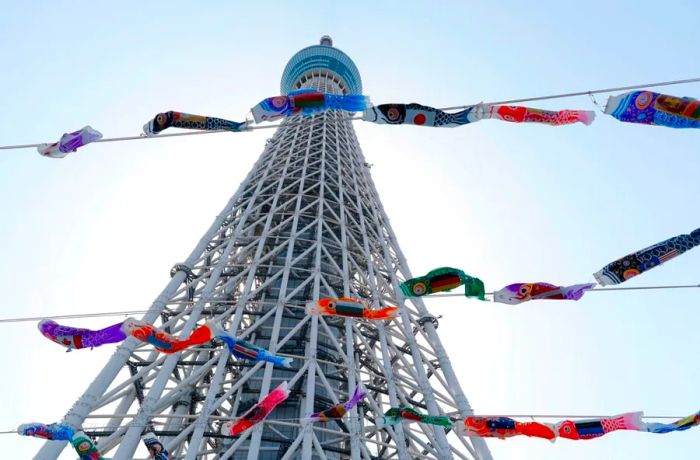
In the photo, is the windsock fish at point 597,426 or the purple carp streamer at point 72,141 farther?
the purple carp streamer at point 72,141

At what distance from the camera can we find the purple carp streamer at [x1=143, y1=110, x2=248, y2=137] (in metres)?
17.5

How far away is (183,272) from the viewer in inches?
973

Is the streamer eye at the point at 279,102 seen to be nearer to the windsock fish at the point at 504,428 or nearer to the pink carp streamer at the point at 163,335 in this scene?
the pink carp streamer at the point at 163,335

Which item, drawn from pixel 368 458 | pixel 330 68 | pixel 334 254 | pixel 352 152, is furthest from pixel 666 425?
pixel 330 68

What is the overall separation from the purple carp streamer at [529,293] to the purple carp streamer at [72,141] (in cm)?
1419

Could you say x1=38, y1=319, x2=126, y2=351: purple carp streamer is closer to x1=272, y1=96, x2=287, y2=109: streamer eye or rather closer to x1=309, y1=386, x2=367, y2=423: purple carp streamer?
x1=309, y1=386, x2=367, y2=423: purple carp streamer

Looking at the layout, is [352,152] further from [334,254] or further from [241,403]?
[241,403]

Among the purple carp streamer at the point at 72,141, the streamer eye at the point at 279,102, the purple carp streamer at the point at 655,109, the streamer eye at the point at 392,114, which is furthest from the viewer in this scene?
the purple carp streamer at the point at 72,141

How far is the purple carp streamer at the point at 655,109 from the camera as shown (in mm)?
13203

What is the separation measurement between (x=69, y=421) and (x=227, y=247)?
39.5ft

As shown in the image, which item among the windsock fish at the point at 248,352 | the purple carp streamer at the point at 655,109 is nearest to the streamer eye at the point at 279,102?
the windsock fish at the point at 248,352

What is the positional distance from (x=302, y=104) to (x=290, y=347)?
1135 cm

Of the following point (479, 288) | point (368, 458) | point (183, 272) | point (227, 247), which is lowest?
point (368, 458)

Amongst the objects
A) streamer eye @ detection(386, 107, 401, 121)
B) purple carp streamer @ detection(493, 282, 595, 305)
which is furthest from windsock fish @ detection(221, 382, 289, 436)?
streamer eye @ detection(386, 107, 401, 121)
